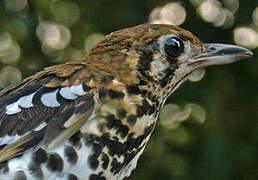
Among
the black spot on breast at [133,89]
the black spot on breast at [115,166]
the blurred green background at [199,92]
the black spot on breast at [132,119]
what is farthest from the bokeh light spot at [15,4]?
the black spot on breast at [115,166]

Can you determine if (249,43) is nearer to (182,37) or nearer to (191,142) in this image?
(191,142)

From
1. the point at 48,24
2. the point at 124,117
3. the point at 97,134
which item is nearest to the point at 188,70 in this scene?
the point at 124,117

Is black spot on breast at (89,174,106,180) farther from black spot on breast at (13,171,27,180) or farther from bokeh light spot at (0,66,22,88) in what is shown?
bokeh light spot at (0,66,22,88)

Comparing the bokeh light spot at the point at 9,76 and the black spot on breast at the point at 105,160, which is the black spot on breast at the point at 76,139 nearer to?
the black spot on breast at the point at 105,160

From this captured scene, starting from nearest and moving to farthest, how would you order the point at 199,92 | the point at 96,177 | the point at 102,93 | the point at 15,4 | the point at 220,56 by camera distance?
1. the point at 96,177
2. the point at 102,93
3. the point at 220,56
4. the point at 199,92
5. the point at 15,4

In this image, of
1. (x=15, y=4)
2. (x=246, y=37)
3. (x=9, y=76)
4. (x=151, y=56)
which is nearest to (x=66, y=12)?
(x=15, y=4)

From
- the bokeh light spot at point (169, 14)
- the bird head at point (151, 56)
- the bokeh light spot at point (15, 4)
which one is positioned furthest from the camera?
the bokeh light spot at point (15, 4)

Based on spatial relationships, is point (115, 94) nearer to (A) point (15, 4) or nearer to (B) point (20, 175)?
→ (B) point (20, 175)
